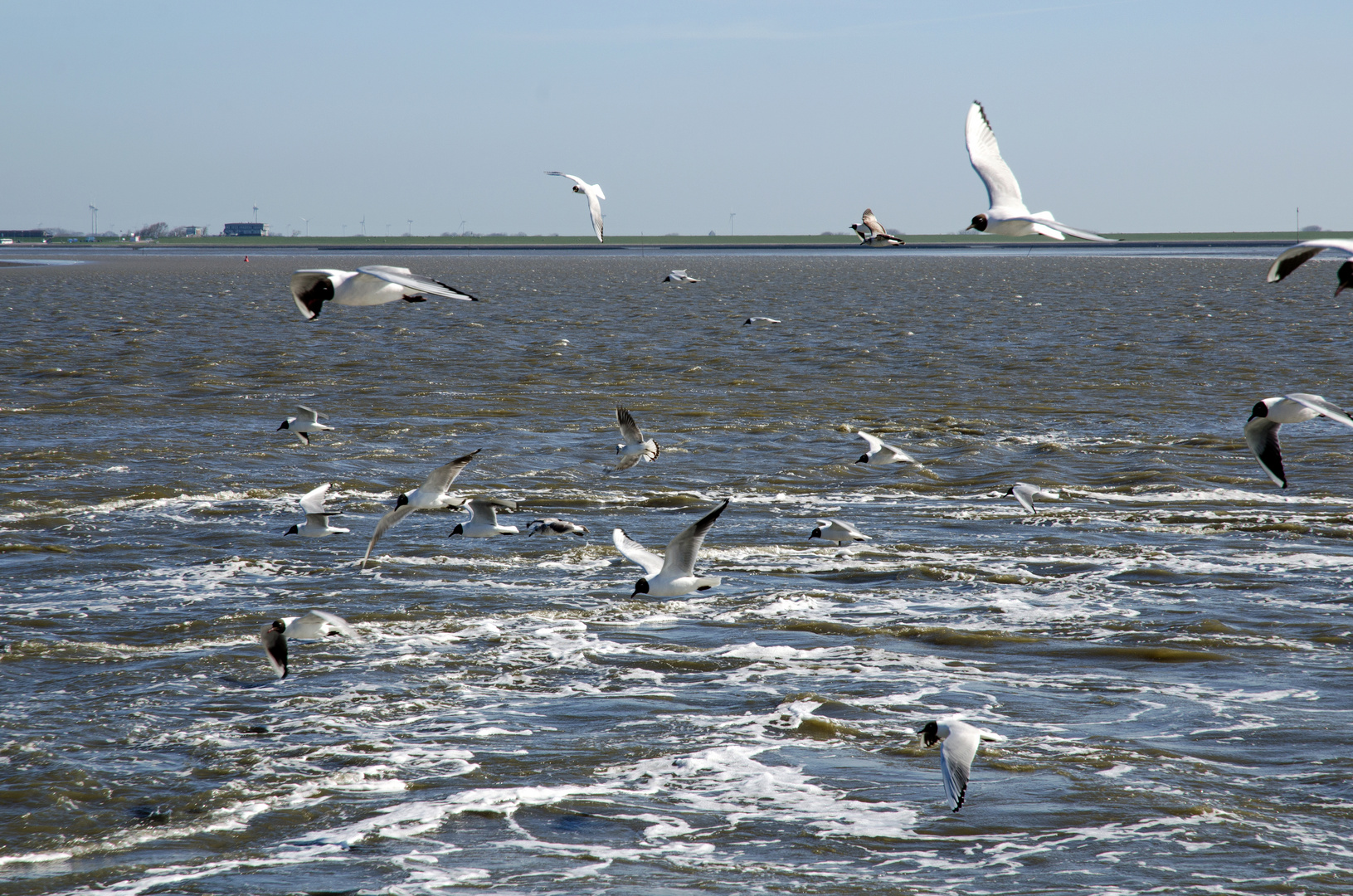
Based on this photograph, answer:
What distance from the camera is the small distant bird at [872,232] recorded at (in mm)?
20969

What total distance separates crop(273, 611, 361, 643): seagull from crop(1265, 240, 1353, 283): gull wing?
26.5 feet

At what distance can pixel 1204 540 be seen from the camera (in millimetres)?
16703

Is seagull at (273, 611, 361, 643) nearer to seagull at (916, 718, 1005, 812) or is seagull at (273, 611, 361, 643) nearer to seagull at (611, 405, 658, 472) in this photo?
seagull at (611, 405, 658, 472)

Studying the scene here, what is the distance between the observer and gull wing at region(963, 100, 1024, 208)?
572 inches

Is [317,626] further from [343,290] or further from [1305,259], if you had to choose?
[1305,259]

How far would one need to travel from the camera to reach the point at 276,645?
1124cm

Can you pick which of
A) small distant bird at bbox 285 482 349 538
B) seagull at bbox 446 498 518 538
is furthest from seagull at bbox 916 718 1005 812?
small distant bird at bbox 285 482 349 538

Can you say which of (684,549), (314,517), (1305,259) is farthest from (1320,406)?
(314,517)

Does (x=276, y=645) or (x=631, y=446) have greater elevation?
(x=631, y=446)

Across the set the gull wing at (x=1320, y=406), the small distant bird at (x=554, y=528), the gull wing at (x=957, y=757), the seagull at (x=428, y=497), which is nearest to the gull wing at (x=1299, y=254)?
the gull wing at (x=1320, y=406)

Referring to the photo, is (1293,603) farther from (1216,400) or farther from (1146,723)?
(1216,400)

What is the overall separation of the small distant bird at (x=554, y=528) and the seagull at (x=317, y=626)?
4019 millimetres

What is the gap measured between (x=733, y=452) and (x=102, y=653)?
1285 cm

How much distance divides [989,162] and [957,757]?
822 cm
